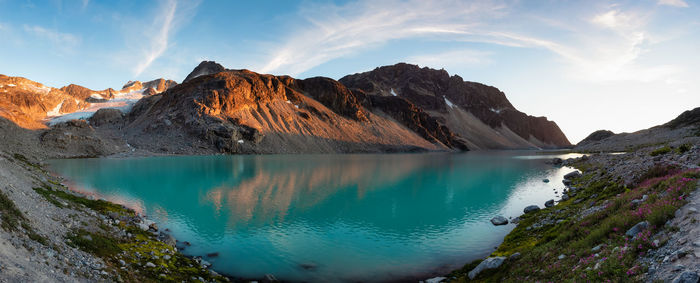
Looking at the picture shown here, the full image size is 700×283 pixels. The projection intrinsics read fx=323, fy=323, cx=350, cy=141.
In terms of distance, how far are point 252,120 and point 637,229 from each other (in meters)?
147

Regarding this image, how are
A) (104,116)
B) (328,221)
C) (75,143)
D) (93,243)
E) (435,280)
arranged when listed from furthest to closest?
1. (104,116)
2. (75,143)
3. (328,221)
4. (435,280)
5. (93,243)

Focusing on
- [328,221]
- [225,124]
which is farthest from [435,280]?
[225,124]

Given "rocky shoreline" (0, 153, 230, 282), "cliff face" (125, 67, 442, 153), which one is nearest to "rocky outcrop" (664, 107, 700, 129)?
"cliff face" (125, 67, 442, 153)

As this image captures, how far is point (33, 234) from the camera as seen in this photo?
36.1ft

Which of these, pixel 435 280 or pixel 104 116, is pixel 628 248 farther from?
pixel 104 116

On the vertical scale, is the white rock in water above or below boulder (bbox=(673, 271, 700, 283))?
below

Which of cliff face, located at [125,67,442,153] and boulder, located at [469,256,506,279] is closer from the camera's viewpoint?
boulder, located at [469,256,506,279]

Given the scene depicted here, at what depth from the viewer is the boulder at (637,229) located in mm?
9719

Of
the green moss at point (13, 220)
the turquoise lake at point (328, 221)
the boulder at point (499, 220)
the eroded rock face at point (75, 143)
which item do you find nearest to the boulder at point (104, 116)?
the eroded rock face at point (75, 143)

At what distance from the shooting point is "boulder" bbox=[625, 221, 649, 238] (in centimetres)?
972

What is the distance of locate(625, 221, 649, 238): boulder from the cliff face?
411 ft

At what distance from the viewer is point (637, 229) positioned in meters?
9.80

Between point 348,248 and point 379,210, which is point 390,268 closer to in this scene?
point 348,248

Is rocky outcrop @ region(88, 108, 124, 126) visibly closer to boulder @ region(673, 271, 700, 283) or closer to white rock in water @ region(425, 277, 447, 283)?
white rock in water @ region(425, 277, 447, 283)
